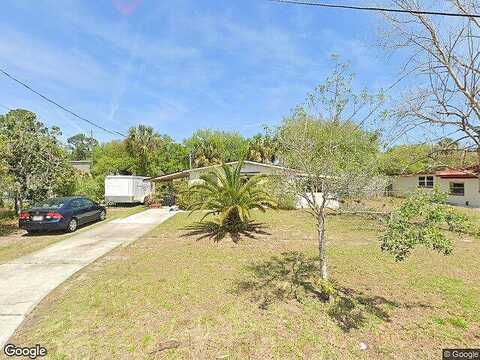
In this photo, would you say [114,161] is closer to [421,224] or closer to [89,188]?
[89,188]

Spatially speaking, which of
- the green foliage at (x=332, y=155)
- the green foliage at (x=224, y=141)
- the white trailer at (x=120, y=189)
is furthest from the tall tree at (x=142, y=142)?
the green foliage at (x=332, y=155)

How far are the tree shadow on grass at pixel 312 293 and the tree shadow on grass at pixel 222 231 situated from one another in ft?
10.9

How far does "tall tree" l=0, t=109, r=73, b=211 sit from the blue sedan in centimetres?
231

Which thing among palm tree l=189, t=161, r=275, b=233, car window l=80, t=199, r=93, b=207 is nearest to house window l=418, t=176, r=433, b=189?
palm tree l=189, t=161, r=275, b=233

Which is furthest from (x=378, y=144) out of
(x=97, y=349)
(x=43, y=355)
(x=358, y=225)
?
(x=358, y=225)

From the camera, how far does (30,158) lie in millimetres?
13336

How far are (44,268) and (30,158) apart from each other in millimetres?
9105

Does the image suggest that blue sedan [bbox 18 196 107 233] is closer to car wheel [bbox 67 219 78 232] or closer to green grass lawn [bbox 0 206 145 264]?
car wheel [bbox 67 219 78 232]

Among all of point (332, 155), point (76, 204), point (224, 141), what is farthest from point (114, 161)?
point (332, 155)

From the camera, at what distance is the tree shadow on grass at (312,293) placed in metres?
4.21

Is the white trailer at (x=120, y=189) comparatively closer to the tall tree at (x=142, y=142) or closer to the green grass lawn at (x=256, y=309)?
the tall tree at (x=142, y=142)

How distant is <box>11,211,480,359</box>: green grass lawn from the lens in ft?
11.3

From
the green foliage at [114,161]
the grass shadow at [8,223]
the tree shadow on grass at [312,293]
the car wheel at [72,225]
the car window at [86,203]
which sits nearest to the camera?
the tree shadow on grass at [312,293]

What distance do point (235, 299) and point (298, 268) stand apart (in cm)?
213
